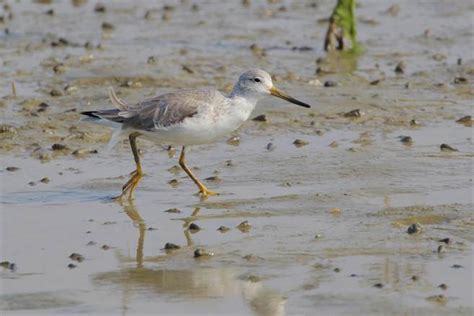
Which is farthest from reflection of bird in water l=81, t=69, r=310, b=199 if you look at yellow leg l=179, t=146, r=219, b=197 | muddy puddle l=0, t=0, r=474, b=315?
muddy puddle l=0, t=0, r=474, b=315

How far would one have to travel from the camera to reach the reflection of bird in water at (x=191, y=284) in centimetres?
708

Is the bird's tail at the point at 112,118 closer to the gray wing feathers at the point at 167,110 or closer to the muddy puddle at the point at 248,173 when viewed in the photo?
the gray wing feathers at the point at 167,110

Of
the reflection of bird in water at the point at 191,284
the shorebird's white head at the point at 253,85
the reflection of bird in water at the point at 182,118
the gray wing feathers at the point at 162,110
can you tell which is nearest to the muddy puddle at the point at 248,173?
the reflection of bird in water at the point at 191,284

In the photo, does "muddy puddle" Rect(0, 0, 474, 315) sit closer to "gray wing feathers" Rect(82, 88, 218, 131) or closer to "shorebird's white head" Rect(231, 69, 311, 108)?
"gray wing feathers" Rect(82, 88, 218, 131)

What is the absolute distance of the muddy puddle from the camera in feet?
24.0

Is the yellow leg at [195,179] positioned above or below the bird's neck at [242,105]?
below

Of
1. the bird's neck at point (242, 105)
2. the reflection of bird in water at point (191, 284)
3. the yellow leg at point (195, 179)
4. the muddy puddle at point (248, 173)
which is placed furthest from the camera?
the bird's neck at point (242, 105)

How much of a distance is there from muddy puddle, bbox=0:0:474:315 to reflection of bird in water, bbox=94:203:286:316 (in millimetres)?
17

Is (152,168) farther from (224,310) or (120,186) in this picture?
(224,310)

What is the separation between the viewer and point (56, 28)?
52.1 feet

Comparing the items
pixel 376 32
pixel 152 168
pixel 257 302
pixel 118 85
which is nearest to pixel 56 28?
pixel 118 85

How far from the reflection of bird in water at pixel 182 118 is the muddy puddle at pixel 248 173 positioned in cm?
39

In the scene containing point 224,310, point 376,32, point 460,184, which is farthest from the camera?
→ point 376,32

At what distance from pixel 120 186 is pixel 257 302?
3.06 m
